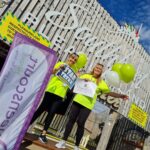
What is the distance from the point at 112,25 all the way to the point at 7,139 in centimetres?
856

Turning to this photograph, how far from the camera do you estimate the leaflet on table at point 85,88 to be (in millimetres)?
4512

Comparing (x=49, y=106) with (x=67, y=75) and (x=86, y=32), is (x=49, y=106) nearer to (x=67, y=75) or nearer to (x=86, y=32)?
(x=67, y=75)

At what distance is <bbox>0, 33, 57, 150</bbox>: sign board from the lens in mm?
2791

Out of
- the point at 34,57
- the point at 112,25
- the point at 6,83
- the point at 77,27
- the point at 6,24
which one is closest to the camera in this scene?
the point at 6,83

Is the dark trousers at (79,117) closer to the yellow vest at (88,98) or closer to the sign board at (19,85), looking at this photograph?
the yellow vest at (88,98)

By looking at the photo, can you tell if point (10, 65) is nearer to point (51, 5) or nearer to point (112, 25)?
point (51, 5)

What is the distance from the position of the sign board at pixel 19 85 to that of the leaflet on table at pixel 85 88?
148 cm

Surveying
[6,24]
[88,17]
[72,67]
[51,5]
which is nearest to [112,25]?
[88,17]

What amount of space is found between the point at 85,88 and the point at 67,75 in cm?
33

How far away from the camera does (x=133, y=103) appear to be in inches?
485

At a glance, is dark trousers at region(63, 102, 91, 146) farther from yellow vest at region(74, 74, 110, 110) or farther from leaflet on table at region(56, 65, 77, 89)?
leaflet on table at region(56, 65, 77, 89)

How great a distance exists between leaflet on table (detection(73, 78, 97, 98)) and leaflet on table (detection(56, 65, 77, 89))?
3.8 inches

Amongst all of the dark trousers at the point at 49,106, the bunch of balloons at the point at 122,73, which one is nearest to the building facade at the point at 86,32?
the bunch of balloons at the point at 122,73

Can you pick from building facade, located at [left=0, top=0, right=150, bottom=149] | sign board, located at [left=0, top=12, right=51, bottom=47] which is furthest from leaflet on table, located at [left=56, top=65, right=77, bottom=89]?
building facade, located at [left=0, top=0, right=150, bottom=149]
